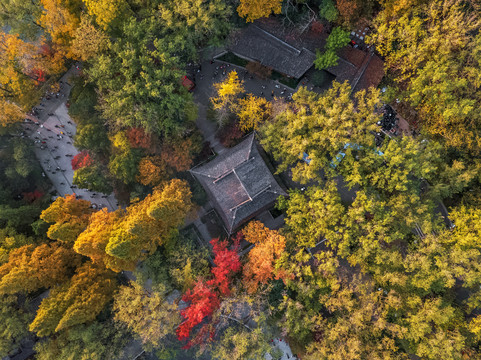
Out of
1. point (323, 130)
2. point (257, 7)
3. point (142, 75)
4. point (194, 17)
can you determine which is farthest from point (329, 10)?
point (142, 75)

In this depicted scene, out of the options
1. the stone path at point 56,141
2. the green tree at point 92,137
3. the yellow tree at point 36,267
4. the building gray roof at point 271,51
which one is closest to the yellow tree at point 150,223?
the green tree at point 92,137

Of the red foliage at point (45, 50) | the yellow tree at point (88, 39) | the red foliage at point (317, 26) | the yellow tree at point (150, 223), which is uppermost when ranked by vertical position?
the red foliage at point (45, 50)

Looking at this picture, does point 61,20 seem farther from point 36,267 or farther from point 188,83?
point 36,267

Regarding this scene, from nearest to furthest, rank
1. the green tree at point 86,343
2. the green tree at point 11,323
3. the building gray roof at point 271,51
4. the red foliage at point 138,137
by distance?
the green tree at point 11,323 → the green tree at point 86,343 → the red foliage at point 138,137 → the building gray roof at point 271,51

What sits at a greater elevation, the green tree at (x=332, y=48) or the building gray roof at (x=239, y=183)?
the green tree at (x=332, y=48)

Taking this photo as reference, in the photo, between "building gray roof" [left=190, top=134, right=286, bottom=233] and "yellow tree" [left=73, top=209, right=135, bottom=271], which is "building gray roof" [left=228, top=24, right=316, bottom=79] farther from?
"yellow tree" [left=73, top=209, right=135, bottom=271]

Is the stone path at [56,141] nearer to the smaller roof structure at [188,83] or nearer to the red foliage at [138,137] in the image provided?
the red foliage at [138,137]

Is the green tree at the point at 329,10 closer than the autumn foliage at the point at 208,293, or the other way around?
the autumn foliage at the point at 208,293
